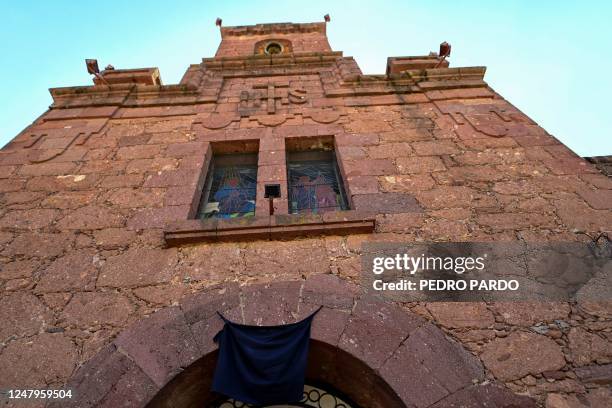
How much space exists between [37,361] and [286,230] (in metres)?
2.10

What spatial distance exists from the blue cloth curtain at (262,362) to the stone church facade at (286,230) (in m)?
0.13

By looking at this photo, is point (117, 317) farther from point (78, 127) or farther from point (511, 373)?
point (78, 127)

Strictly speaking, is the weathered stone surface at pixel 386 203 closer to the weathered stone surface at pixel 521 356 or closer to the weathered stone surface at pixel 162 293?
the weathered stone surface at pixel 521 356

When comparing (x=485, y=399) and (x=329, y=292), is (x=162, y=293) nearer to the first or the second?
(x=329, y=292)

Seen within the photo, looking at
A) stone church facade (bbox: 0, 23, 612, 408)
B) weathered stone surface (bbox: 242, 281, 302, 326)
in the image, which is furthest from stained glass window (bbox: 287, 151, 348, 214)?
weathered stone surface (bbox: 242, 281, 302, 326)

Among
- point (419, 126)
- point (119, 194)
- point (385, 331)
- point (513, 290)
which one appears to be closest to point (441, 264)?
point (513, 290)

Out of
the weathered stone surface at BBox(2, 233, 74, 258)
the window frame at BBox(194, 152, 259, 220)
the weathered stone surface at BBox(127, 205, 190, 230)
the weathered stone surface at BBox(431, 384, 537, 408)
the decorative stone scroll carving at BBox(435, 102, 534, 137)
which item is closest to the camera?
the weathered stone surface at BBox(431, 384, 537, 408)

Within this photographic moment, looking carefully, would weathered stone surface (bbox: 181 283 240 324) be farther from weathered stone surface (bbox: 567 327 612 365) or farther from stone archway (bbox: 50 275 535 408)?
weathered stone surface (bbox: 567 327 612 365)

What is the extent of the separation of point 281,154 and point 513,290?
2908 mm

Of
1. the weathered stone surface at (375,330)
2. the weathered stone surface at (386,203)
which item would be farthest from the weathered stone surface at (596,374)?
the weathered stone surface at (386,203)

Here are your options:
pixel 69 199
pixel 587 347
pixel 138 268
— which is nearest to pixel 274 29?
pixel 69 199

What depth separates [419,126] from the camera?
4992 millimetres

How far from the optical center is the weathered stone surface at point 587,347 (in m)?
2.58

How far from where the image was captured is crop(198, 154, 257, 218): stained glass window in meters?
4.30
